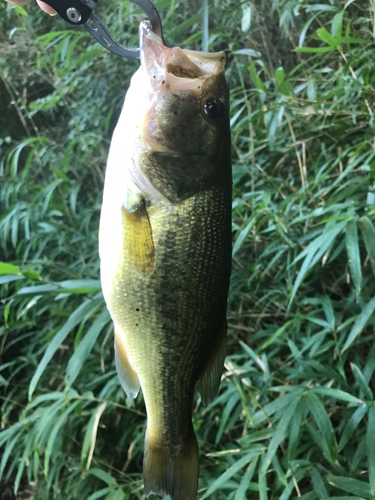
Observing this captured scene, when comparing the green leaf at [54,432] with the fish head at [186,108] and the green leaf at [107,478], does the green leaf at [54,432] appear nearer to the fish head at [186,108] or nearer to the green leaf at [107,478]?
the green leaf at [107,478]

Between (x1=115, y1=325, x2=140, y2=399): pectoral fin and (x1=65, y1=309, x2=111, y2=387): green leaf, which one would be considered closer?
(x1=115, y1=325, x2=140, y2=399): pectoral fin

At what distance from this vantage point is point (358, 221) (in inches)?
36.4

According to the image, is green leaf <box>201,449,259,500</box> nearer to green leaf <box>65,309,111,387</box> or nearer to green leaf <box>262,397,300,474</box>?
green leaf <box>262,397,300,474</box>

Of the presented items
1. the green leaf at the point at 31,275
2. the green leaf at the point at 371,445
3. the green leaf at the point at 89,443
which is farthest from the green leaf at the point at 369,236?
the green leaf at the point at 89,443

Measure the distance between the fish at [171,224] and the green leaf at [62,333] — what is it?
1.17ft

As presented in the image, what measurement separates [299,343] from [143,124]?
0.95 m

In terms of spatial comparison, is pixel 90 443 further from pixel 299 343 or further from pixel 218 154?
pixel 218 154

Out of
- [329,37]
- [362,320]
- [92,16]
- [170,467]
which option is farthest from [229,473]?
[329,37]

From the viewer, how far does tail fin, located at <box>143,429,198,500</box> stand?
0.63 meters

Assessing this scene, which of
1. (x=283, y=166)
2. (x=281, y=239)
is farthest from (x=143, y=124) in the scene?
(x=283, y=166)

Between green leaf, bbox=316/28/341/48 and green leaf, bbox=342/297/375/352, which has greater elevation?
green leaf, bbox=316/28/341/48

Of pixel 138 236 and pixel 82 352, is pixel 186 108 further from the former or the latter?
pixel 82 352

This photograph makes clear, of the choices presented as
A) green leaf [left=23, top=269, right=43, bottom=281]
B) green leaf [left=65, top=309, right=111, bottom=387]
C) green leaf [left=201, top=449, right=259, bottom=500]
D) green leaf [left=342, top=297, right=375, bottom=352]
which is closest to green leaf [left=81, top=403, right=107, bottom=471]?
green leaf [left=65, top=309, right=111, bottom=387]

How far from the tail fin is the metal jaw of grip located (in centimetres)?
66
